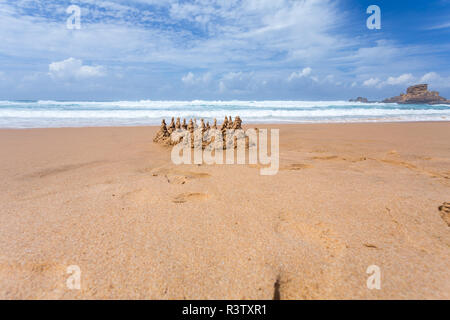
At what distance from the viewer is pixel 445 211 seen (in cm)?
171

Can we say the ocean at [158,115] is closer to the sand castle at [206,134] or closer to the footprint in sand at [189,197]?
the sand castle at [206,134]

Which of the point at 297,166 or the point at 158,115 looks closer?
the point at 297,166

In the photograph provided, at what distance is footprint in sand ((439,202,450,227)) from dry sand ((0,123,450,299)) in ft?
0.09

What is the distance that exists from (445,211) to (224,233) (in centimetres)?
155

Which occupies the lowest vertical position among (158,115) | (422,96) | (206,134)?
(206,134)

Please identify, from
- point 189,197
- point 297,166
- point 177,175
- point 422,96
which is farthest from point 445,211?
point 422,96

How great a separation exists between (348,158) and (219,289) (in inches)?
121

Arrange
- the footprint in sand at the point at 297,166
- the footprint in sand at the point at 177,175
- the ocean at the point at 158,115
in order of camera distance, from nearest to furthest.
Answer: the footprint in sand at the point at 177,175, the footprint in sand at the point at 297,166, the ocean at the point at 158,115

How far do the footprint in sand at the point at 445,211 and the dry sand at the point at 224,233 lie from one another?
27 millimetres

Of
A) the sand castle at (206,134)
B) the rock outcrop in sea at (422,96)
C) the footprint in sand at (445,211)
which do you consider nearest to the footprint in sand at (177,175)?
the sand castle at (206,134)

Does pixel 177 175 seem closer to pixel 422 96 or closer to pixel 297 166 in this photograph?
pixel 297 166

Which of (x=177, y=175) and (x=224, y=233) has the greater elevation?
(x=177, y=175)

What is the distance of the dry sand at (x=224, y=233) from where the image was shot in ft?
3.64
